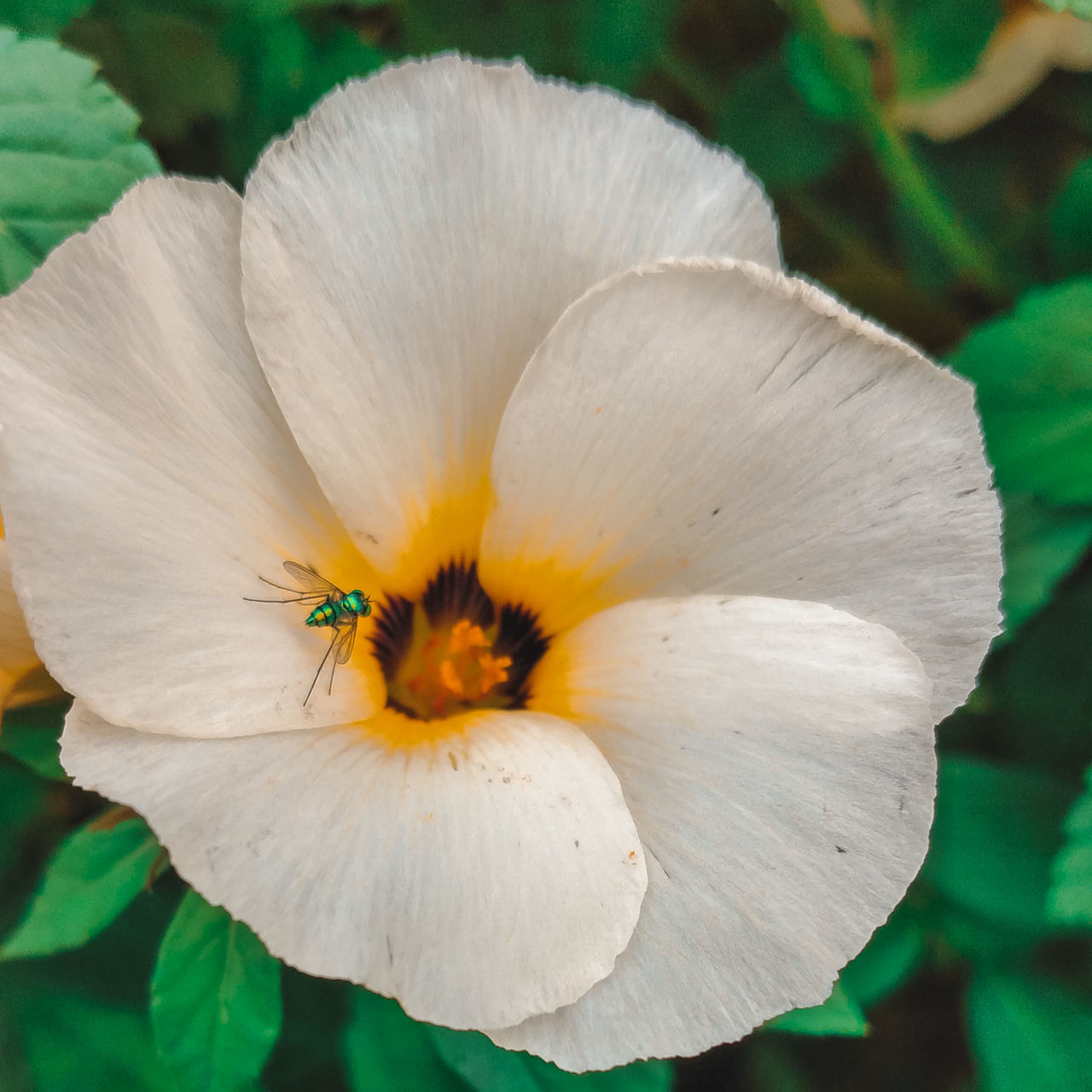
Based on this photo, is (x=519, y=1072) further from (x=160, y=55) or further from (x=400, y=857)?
(x=160, y=55)

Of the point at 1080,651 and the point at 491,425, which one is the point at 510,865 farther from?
the point at 1080,651

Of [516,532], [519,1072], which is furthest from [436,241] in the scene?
[519,1072]

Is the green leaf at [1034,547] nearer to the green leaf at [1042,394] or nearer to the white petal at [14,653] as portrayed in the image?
the green leaf at [1042,394]

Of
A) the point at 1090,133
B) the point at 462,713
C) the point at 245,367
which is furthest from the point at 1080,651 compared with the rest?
the point at 245,367

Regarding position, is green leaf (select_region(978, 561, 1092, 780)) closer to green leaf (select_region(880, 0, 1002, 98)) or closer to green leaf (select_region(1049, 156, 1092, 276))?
green leaf (select_region(1049, 156, 1092, 276))

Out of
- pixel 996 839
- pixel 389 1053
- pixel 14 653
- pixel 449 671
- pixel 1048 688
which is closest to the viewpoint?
pixel 14 653

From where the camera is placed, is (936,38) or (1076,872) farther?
(936,38)

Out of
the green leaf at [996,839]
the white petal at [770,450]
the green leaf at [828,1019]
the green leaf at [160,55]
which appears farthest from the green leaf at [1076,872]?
the green leaf at [160,55]
